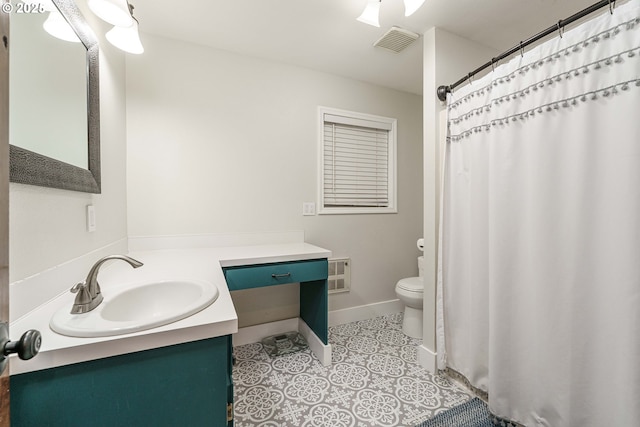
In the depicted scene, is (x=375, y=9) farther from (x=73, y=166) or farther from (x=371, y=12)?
(x=73, y=166)

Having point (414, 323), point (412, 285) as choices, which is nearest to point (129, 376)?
point (412, 285)

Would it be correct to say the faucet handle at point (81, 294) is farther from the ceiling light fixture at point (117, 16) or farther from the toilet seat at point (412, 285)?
the toilet seat at point (412, 285)

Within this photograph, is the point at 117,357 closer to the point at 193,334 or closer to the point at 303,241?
the point at 193,334

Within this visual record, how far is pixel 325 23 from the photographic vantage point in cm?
167

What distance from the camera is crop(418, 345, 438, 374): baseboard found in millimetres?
1662

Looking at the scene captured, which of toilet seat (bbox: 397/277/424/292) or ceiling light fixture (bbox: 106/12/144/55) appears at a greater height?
ceiling light fixture (bbox: 106/12/144/55)

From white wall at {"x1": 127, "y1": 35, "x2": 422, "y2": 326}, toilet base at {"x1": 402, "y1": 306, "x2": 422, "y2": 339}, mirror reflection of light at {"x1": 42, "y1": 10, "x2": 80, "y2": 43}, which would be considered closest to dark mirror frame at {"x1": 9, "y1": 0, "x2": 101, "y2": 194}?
mirror reflection of light at {"x1": 42, "y1": 10, "x2": 80, "y2": 43}

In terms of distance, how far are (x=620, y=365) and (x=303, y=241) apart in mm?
1821

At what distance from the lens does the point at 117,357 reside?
2.00 feet

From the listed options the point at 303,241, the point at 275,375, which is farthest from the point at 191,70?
the point at 275,375

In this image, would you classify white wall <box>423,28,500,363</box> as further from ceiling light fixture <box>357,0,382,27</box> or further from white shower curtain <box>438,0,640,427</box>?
ceiling light fixture <box>357,0,382,27</box>

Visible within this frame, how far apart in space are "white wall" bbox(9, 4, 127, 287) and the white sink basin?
0.59ft

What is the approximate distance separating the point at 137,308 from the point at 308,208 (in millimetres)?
1456

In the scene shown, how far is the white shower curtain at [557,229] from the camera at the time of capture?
87 cm
